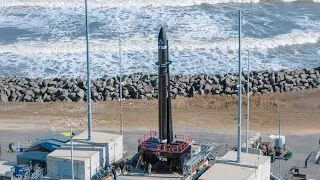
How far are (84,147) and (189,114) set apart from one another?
10.7 m

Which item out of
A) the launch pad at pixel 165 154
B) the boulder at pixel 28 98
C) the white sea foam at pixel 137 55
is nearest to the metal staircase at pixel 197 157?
the launch pad at pixel 165 154

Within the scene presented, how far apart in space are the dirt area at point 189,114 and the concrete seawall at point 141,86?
2.61 ft

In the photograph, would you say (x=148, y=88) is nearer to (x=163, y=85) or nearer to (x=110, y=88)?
(x=110, y=88)

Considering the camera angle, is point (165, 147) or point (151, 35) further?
point (151, 35)

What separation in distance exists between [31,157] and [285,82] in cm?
2018

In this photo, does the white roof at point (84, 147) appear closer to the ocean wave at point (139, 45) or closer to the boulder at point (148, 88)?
the boulder at point (148, 88)

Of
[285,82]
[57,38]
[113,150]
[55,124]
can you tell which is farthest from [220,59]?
[113,150]

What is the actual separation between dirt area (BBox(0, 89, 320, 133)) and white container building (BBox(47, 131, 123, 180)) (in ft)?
19.9

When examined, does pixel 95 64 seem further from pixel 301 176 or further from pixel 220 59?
pixel 301 176

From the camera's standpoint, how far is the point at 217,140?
3631 centimetres

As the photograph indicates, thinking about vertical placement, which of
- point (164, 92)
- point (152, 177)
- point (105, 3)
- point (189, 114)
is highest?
point (105, 3)

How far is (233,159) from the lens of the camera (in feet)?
97.0

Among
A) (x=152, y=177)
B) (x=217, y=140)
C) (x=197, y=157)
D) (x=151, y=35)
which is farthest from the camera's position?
(x=151, y=35)

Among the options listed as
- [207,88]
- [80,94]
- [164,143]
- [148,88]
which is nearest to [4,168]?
[164,143]
